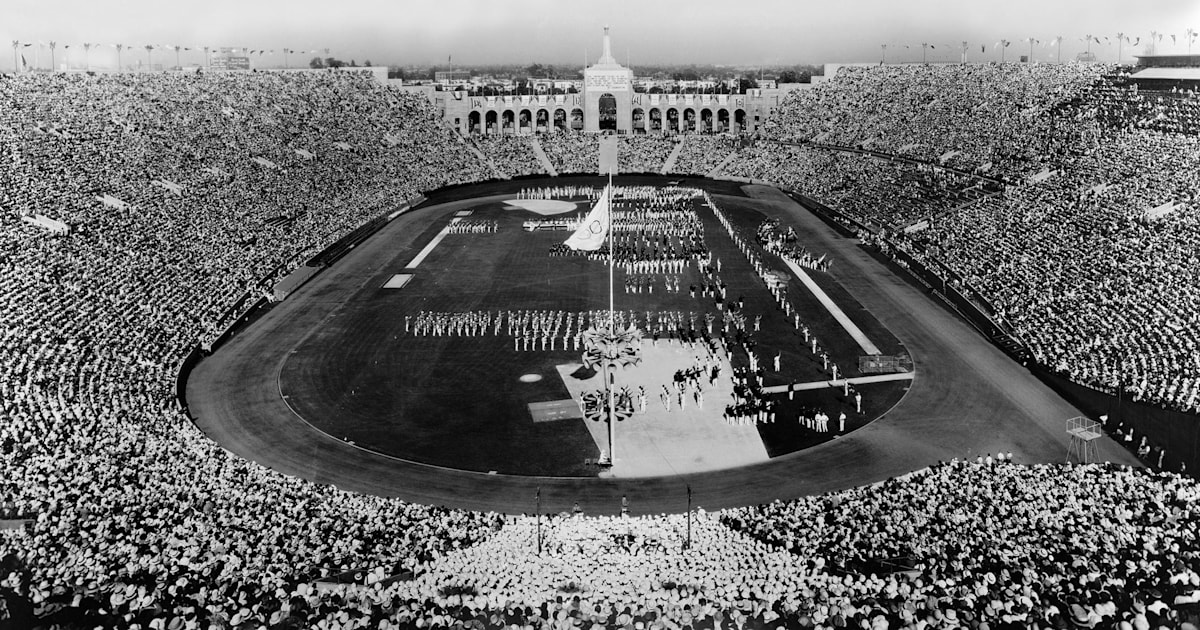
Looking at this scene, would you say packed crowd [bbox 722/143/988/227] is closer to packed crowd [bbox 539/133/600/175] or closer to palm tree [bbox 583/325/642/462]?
packed crowd [bbox 539/133/600/175]

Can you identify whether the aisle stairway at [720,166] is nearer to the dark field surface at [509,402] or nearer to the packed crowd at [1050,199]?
the packed crowd at [1050,199]

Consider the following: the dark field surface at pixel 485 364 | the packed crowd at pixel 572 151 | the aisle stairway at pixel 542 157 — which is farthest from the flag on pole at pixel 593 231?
the packed crowd at pixel 572 151

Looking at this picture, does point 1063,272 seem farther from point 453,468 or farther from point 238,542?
point 238,542

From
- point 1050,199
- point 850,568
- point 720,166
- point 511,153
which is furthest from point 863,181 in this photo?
point 850,568

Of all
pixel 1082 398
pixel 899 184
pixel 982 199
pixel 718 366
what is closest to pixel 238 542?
pixel 718 366

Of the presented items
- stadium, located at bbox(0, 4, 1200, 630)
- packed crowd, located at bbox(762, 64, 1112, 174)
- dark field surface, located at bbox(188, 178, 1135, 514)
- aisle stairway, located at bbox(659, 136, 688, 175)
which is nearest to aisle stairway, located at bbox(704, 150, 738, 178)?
aisle stairway, located at bbox(659, 136, 688, 175)

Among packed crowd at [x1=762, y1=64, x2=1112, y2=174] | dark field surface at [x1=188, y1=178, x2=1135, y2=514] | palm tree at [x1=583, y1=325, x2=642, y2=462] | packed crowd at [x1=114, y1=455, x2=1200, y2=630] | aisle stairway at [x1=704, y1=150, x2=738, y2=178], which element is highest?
packed crowd at [x1=762, y1=64, x2=1112, y2=174]
